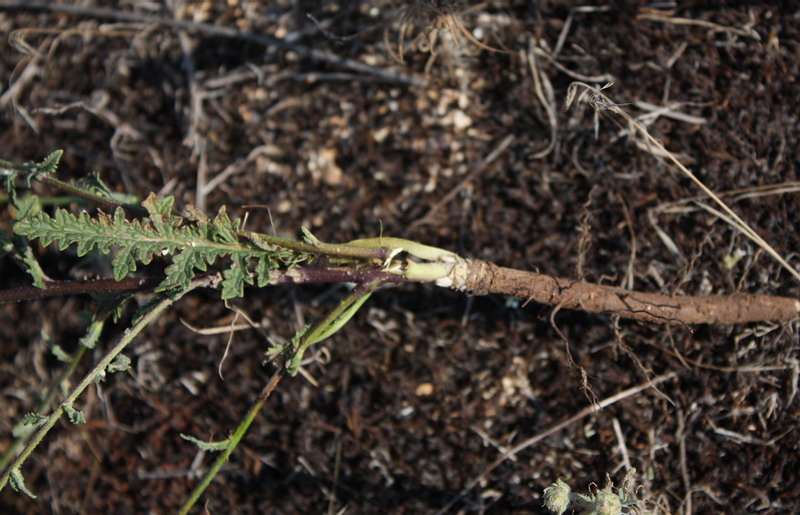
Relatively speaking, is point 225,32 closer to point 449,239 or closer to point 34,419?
point 449,239

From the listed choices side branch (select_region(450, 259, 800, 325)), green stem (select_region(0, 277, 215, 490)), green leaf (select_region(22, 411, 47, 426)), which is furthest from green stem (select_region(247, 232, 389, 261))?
green leaf (select_region(22, 411, 47, 426))

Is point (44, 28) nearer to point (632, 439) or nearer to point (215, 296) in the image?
point (215, 296)

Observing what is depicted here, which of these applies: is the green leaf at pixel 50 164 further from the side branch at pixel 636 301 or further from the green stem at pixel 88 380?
the side branch at pixel 636 301

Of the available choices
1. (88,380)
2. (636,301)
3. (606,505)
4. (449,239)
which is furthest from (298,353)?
(636,301)

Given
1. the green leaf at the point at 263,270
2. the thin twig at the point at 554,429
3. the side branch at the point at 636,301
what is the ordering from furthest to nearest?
the thin twig at the point at 554,429
the side branch at the point at 636,301
the green leaf at the point at 263,270

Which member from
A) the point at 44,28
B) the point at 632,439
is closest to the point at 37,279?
the point at 44,28

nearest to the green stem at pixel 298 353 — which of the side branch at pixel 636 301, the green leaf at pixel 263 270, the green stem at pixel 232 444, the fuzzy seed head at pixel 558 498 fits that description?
the green stem at pixel 232 444

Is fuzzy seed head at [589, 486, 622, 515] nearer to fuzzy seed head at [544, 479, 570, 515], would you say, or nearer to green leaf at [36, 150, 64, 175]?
fuzzy seed head at [544, 479, 570, 515]
